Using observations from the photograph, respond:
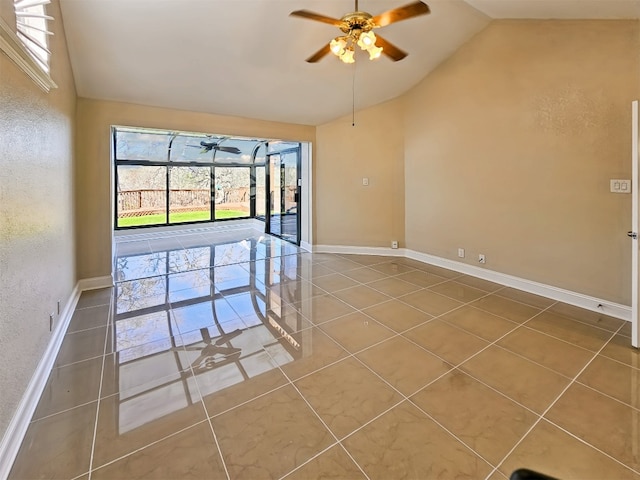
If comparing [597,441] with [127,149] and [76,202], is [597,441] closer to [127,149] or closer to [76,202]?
[76,202]

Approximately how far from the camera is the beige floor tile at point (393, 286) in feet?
12.5

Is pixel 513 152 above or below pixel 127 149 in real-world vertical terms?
below

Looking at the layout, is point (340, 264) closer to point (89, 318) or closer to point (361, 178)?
point (361, 178)

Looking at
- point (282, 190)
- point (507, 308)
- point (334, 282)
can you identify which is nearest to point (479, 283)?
point (507, 308)

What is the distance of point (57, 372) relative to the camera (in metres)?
2.18

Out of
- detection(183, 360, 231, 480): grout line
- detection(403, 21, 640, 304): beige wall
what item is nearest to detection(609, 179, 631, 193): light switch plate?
detection(403, 21, 640, 304): beige wall

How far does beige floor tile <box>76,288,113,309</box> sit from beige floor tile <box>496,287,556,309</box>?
4721 millimetres

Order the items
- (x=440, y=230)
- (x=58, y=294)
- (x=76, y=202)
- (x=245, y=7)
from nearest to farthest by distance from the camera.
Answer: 1. (x=58, y=294)
2. (x=245, y=7)
3. (x=76, y=202)
4. (x=440, y=230)

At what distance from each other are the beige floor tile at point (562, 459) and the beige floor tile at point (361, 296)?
1916 mm

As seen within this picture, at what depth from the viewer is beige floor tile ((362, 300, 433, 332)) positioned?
9.61 feet

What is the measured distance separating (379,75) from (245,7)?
7.43 ft

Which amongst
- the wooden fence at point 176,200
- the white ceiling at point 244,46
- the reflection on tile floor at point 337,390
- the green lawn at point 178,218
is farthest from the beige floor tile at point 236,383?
the wooden fence at point 176,200

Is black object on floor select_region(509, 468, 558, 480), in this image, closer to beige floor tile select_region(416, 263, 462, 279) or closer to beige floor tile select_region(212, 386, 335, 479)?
beige floor tile select_region(212, 386, 335, 479)

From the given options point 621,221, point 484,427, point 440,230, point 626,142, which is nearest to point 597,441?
point 484,427
